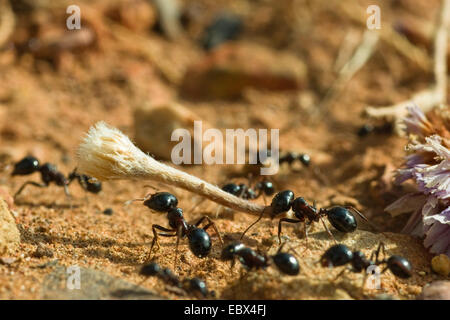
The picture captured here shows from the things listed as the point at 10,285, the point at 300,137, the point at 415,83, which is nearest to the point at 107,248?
the point at 10,285

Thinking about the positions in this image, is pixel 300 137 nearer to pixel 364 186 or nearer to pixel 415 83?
pixel 364 186

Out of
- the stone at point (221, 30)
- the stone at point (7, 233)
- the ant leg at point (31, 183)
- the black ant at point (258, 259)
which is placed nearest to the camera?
the black ant at point (258, 259)

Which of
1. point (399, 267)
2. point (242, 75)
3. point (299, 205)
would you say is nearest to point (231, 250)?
point (299, 205)

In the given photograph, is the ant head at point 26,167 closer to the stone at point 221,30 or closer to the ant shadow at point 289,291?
the ant shadow at point 289,291

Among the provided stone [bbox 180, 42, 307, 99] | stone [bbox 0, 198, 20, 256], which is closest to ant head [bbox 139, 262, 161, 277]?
stone [bbox 0, 198, 20, 256]

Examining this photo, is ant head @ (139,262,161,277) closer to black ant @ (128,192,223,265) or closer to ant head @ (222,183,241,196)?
black ant @ (128,192,223,265)

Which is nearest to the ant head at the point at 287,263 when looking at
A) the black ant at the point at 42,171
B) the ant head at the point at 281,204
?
the ant head at the point at 281,204

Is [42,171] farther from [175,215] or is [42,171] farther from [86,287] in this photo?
[86,287]
